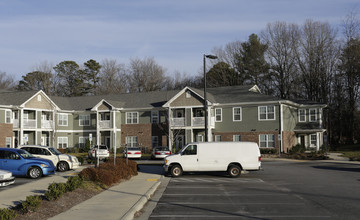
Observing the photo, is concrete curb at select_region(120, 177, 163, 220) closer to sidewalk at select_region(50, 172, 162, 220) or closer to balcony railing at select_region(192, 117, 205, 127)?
sidewalk at select_region(50, 172, 162, 220)

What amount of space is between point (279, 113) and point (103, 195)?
105 feet

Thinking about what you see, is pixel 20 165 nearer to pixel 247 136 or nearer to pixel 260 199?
pixel 260 199

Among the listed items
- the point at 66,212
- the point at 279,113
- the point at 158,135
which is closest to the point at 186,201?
the point at 66,212

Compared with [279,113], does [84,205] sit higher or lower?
lower

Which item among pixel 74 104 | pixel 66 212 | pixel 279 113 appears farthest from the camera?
pixel 74 104

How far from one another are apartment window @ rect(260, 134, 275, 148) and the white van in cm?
2197

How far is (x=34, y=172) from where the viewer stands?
2103 centimetres

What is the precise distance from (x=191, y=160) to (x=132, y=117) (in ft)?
98.6

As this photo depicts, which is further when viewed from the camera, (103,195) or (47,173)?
(47,173)

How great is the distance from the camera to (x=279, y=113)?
4362 centimetres

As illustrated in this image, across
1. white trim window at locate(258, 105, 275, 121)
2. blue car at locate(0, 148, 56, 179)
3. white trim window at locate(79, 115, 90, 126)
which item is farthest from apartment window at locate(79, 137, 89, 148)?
A: blue car at locate(0, 148, 56, 179)

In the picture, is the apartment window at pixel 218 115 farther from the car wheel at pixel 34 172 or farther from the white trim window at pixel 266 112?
the car wheel at pixel 34 172

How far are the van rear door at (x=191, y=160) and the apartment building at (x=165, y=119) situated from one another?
2024 cm

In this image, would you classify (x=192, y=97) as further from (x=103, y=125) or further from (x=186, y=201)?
(x=186, y=201)
